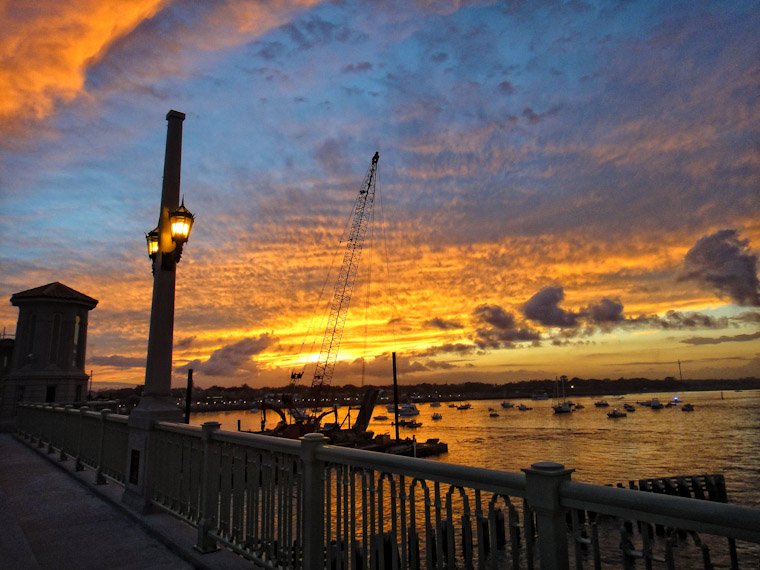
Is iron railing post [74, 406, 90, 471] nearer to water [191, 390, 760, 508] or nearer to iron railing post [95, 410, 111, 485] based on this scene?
iron railing post [95, 410, 111, 485]

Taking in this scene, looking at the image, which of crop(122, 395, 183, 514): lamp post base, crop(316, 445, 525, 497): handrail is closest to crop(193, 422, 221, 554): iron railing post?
crop(122, 395, 183, 514): lamp post base

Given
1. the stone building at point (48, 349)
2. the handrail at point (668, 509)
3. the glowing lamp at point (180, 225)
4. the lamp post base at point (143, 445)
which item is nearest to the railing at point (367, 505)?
the handrail at point (668, 509)

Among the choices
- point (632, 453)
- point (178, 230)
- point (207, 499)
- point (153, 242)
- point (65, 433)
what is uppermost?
point (153, 242)

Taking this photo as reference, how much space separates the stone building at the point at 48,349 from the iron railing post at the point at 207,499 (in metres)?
30.7

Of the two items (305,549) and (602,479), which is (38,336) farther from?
(602,479)

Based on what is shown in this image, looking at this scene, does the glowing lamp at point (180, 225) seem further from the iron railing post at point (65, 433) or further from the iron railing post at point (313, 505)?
the iron railing post at point (65, 433)

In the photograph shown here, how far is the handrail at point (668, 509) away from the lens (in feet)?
6.46

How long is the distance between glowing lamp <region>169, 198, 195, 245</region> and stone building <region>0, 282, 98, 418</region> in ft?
94.1

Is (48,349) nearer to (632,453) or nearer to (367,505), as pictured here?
(367,505)

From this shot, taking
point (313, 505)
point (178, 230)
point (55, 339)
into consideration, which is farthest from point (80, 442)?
point (55, 339)

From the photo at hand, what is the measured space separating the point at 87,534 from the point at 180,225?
482 cm

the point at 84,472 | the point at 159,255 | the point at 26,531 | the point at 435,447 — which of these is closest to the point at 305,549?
the point at 26,531

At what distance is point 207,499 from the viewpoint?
597 cm

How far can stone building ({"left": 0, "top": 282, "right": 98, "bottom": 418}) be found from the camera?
98.3 feet
